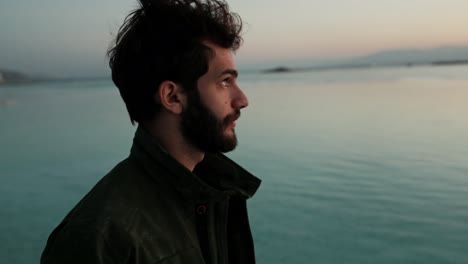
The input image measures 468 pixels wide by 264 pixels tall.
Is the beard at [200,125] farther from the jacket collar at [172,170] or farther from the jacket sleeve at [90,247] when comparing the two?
the jacket sleeve at [90,247]

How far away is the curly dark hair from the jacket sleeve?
0.49 m

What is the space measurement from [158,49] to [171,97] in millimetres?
158

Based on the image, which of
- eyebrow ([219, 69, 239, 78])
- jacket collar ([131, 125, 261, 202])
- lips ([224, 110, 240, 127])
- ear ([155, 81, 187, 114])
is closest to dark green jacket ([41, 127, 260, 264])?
jacket collar ([131, 125, 261, 202])

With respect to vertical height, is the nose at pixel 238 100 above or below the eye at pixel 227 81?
below

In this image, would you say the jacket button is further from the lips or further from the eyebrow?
the eyebrow

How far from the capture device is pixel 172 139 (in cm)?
152

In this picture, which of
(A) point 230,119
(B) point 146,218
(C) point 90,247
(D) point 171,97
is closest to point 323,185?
(A) point 230,119

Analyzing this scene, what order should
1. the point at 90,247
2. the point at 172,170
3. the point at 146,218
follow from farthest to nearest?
the point at 172,170, the point at 146,218, the point at 90,247

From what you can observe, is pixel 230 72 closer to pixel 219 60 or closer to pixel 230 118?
pixel 219 60

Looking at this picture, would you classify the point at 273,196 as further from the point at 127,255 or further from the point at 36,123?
the point at 36,123

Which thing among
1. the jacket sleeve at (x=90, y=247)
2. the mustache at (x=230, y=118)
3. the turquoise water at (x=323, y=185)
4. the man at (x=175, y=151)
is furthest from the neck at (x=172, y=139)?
the turquoise water at (x=323, y=185)

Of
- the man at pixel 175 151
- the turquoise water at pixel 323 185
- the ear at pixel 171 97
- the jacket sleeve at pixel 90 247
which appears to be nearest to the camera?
the jacket sleeve at pixel 90 247

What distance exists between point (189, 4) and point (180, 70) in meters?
0.26

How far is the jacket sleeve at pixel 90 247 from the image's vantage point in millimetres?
1119
